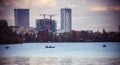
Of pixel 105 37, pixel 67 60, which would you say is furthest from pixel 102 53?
pixel 67 60

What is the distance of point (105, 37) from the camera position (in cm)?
659

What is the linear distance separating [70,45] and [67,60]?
1.04 ft

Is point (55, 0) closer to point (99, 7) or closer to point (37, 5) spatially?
point (37, 5)

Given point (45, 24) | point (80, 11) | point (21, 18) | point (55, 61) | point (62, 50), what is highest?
point (80, 11)

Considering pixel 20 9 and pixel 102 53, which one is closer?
pixel 20 9

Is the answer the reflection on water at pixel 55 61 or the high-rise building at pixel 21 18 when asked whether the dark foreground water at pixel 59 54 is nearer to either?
the reflection on water at pixel 55 61

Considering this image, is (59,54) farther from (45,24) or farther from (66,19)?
(66,19)

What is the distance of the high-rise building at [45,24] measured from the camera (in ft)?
20.8

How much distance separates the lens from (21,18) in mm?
6098

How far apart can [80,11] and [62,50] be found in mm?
1117

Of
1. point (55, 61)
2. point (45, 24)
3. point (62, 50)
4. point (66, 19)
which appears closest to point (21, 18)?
point (45, 24)

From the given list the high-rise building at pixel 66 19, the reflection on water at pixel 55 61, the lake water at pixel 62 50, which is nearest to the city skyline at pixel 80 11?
the high-rise building at pixel 66 19

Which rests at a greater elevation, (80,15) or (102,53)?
(80,15)

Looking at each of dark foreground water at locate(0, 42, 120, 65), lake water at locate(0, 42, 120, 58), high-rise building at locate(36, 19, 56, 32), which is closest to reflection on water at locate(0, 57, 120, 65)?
dark foreground water at locate(0, 42, 120, 65)
